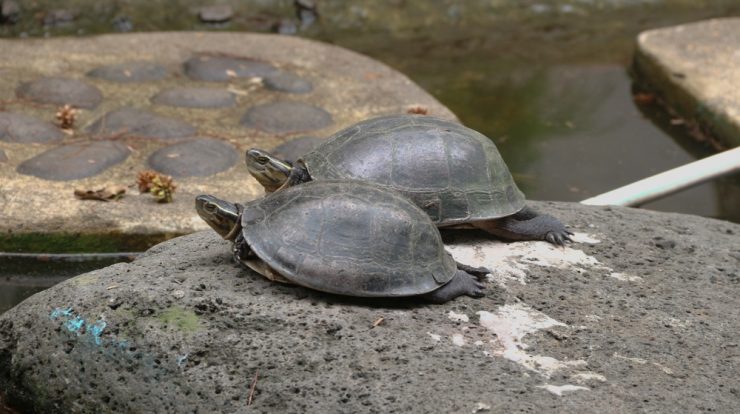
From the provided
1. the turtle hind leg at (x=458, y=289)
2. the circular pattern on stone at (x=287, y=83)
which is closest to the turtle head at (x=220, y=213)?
the turtle hind leg at (x=458, y=289)

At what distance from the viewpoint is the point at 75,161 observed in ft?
21.2

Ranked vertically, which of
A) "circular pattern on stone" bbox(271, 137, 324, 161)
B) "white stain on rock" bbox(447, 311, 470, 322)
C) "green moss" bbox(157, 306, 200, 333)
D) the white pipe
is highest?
"white stain on rock" bbox(447, 311, 470, 322)

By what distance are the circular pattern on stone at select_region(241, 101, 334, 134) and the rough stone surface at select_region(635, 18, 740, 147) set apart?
3.18 m

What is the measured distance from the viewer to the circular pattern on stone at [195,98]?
770 cm

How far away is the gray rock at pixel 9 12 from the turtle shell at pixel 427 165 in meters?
6.51

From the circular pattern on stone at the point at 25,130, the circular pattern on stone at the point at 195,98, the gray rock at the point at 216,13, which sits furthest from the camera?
the gray rock at the point at 216,13

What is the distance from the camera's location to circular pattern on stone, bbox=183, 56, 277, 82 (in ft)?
27.3

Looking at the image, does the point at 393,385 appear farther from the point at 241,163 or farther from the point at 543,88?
the point at 543,88

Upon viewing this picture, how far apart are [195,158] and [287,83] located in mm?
1783

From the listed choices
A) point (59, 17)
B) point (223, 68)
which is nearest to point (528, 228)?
point (223, 68)

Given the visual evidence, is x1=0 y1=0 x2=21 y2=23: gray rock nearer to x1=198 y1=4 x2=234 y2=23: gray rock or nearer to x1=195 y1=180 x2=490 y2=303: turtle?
x1=198 y1=4 x2=234 y2=23: gray rock

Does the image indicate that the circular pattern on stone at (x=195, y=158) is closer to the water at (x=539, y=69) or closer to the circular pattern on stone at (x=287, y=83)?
the circular pattern on stone at (x=287, y=83)

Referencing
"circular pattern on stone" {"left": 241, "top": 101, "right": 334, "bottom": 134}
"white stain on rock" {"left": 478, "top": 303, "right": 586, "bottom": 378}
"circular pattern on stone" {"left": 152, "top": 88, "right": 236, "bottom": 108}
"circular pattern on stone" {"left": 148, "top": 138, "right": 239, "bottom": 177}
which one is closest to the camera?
"white stain on rock" {"left": 478, "top": 303, "right": 586, "bottom": 378}

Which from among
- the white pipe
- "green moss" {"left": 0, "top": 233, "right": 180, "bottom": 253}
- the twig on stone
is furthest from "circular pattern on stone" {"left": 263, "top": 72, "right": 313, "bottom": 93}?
the twig on stone
